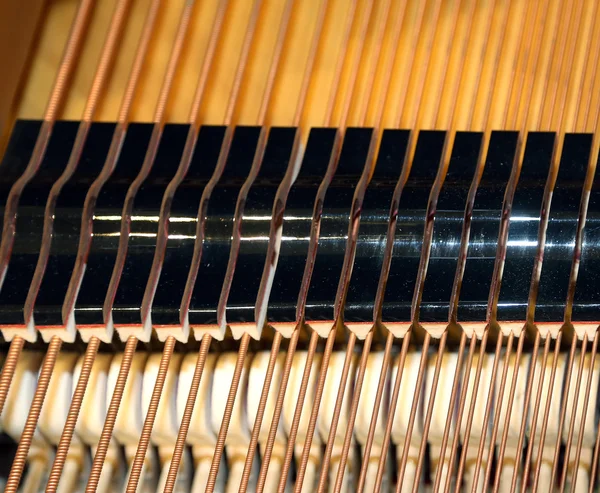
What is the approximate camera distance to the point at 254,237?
4.30 feet

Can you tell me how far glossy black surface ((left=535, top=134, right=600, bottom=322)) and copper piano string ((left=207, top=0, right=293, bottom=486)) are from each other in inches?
17.2

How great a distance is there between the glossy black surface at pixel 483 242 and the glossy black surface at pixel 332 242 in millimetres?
184

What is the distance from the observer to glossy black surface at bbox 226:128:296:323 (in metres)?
1.27

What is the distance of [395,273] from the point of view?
1.31 metres

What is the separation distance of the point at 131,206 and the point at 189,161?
5.0 inches

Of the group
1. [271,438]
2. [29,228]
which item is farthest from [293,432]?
[29,228]

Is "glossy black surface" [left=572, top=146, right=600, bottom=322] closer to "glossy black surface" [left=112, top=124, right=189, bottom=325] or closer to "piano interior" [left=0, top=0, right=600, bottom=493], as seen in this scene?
"piano interior" [left=0, top=0, right=600, bottom=493]

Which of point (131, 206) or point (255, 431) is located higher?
point (131, 206)

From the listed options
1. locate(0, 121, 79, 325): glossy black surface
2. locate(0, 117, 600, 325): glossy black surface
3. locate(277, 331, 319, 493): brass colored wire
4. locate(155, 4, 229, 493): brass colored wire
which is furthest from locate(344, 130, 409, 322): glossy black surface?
locate(0, 121, 79, 325): glossy black surface

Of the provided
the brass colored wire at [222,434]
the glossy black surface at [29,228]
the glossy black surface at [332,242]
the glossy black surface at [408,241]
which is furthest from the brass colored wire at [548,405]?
the glossy black surface at [29,228]

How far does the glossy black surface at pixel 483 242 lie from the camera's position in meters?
1.31

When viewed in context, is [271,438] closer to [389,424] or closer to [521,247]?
[389,424]

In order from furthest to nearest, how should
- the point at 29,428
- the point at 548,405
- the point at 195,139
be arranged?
the point at 195,139, the point at 548,405, the point at 29,428

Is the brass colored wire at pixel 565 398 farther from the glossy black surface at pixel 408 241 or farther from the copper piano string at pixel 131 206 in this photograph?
the copper piano string at pixel 131 206
